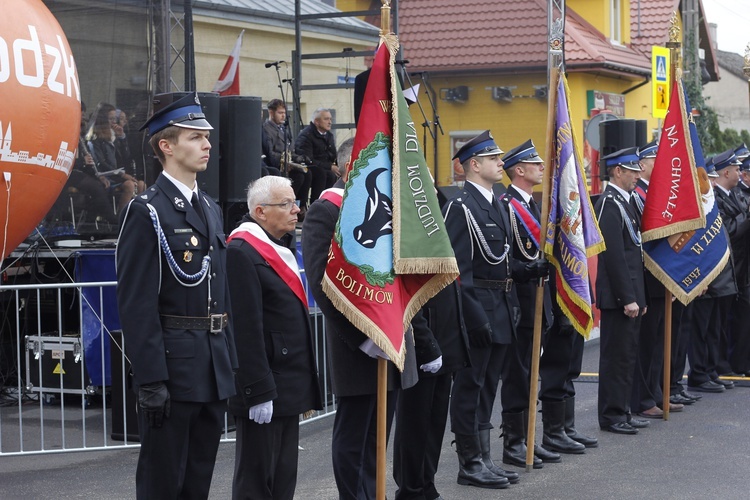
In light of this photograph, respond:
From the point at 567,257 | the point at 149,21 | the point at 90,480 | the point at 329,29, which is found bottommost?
the point at 90,480

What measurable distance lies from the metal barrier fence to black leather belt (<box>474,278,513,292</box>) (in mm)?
1750

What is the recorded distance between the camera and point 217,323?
16.5 ft

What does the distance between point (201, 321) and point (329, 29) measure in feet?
53.4

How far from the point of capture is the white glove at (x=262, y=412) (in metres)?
5.33

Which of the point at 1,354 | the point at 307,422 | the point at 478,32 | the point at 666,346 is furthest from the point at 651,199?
the point at 478,32

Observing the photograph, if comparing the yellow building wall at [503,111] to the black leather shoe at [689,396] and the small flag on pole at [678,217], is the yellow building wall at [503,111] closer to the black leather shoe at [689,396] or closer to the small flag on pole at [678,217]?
the black leather shoe at [689,396]

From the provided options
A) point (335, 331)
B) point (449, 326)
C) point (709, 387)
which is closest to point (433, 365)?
point (449, 326)

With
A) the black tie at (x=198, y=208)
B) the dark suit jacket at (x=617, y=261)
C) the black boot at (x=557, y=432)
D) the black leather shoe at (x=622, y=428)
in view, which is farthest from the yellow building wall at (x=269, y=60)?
the black tie at (x=198, y=208)

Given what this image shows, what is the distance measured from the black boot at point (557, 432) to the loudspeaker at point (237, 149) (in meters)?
3.07

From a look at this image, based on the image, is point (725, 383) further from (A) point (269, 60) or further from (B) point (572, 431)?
(A) point (269, 60)

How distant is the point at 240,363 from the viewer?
17.5 ft

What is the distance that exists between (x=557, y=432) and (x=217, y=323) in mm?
3985

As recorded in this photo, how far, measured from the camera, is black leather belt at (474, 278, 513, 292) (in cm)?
729

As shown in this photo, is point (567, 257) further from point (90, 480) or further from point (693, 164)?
point (90, 480)
